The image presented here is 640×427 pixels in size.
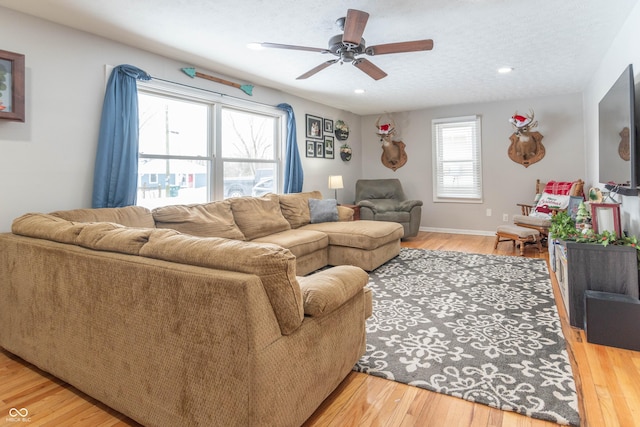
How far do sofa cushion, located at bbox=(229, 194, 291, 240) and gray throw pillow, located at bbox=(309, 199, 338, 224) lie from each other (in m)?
0.52

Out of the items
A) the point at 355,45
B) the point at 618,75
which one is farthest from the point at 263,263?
the point at 618,75

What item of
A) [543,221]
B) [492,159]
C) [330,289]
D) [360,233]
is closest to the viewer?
[330,289]

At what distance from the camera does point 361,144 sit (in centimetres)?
762

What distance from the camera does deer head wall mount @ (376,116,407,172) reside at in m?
7.08

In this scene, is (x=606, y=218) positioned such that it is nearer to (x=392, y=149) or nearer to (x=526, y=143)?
(x=526, y=143)

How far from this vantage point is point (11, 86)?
2.60m

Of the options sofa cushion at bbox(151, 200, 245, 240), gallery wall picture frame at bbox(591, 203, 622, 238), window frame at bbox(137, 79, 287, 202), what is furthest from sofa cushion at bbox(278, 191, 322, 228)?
gallery wall picture frame at bbox(591, 203, 622, 238)

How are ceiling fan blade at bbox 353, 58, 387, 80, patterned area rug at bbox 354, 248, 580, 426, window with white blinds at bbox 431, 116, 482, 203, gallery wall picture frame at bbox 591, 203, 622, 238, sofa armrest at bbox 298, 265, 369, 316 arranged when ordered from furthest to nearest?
window with white blinds at bbox 431, 116, 482, 203
ceiling fan blade at bbox 353, 58, 387, 80
gallery wall picture frame at bbox 591, 203, 622, 238
patterned area rug at bbox 354, 248, 580, 426
sofa armrest at bbox 298, 265, 369, 316

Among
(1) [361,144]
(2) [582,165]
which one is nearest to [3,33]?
(1) [361,144]

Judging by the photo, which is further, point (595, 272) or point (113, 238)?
point (595, 272)

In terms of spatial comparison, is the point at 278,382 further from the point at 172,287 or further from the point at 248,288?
the point at 172,287

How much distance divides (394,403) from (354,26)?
2354 mm

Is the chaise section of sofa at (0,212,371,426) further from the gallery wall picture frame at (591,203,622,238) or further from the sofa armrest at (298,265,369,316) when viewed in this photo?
the gallery wall picture frame at (591,203,622,238)

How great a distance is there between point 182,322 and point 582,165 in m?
6.51
